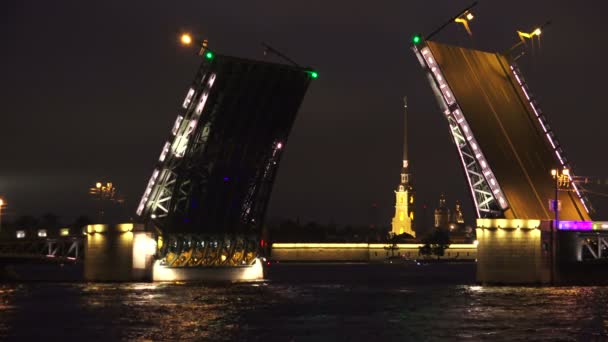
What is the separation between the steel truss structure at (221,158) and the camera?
56594 millimetres

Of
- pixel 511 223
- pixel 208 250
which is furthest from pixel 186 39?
pixel 511 223

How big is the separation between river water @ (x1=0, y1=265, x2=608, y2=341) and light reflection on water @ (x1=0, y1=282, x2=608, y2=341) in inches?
1.4

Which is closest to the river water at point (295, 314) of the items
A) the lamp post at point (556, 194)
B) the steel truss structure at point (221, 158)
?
the lamp post at point (556, 194)

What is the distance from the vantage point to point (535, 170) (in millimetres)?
61938

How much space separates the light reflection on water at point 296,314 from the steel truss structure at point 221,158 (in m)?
3.87

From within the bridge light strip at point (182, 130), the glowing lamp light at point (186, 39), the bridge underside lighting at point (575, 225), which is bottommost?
the bridge underside lighting at point (575, 225)

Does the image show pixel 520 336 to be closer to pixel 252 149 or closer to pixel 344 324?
pixel 344 324

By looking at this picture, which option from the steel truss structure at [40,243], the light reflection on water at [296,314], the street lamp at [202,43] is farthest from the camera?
the steel truss structure at [40,243]

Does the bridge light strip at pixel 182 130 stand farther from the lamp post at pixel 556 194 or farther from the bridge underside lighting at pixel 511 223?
the lamp post at pixel 556 194

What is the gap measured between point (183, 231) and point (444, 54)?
17108 millimetres

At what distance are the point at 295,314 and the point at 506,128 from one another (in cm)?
1998

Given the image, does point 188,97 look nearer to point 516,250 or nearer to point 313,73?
point 313,73

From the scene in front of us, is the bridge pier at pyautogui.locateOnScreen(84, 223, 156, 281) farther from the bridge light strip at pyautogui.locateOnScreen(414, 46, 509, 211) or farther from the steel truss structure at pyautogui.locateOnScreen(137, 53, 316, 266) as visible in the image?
the bridge light strip at pyautogui.locateOnScreen(414, 46, 509, 211)

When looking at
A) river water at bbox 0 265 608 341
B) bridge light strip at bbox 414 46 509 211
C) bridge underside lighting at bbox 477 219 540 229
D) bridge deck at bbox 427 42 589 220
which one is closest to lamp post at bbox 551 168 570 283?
bridge deck at bbox 427 42 589 220
